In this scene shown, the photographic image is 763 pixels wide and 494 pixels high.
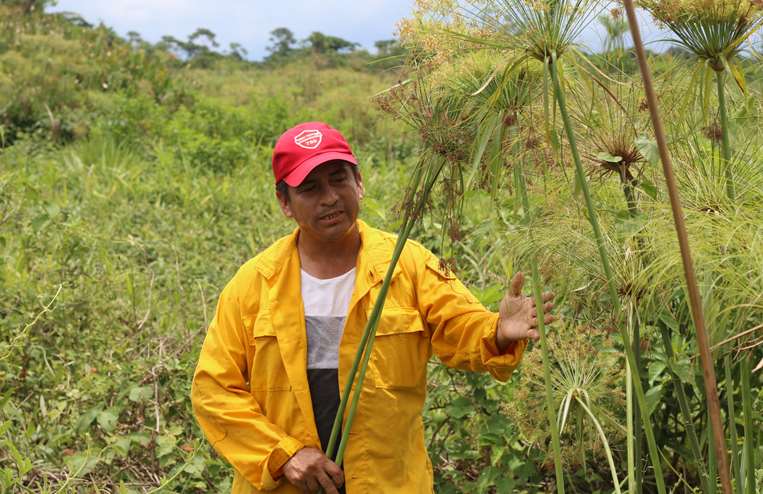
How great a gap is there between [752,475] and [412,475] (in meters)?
1.00

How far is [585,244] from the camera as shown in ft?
6.76

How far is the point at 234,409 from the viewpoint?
2.65 m

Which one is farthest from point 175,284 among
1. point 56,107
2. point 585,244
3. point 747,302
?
point 56,107

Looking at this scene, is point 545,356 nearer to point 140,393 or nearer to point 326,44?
point 140,393

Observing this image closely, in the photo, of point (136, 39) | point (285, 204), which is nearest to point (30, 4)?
point (136, 39)

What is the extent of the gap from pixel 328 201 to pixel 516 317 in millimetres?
608

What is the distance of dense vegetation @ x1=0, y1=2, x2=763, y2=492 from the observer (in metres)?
1.96

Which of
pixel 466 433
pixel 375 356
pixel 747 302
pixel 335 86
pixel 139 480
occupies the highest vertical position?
pixel 335 86

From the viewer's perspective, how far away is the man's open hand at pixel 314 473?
2.51 meters

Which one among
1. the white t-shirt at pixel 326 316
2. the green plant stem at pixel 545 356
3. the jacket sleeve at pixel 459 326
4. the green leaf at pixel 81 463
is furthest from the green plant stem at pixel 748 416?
the green leaf at pixel 81 463

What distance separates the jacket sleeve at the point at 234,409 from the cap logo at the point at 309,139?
447 mm

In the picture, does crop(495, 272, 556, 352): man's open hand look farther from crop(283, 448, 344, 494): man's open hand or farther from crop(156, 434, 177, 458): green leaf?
crop(156, 434, 177, 458): green leaf

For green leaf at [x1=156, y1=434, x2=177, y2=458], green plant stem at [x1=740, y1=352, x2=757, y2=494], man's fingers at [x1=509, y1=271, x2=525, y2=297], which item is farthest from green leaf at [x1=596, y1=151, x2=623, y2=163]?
green leaf at [x1=156, y1=434, x2=177, y2=458]

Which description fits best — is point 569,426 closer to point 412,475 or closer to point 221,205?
point 412,475
